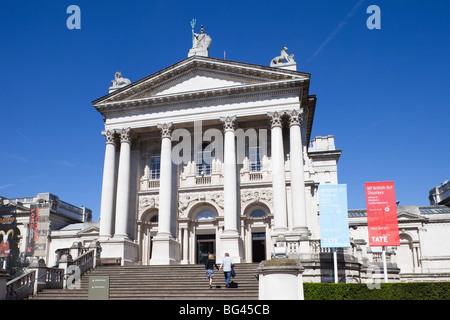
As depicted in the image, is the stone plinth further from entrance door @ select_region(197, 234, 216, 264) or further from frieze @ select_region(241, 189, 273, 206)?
entrance door @ select_region(197, 234, 216, 264)

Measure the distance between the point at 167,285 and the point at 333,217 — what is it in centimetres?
860

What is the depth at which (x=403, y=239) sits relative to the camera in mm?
37750

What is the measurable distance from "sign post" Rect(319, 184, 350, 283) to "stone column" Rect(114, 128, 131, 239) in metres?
15.1

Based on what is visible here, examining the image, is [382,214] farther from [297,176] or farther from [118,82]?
[118,82]

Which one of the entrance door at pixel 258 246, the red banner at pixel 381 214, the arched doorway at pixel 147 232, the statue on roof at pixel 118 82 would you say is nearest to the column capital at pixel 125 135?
the statue on roof at pixel 118 82

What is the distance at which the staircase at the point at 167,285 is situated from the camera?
17.9m

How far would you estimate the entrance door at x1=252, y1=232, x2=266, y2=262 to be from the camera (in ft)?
96.6

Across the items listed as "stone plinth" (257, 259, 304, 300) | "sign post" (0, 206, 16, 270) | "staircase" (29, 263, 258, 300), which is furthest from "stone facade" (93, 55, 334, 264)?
"stone plinth" (257, 259, 304, 300)

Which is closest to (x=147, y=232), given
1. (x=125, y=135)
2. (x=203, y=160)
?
(x=203, y=160)

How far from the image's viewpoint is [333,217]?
64.1 ft

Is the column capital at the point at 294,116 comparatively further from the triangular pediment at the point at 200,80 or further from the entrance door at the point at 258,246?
the entrance door at the point at 258,246

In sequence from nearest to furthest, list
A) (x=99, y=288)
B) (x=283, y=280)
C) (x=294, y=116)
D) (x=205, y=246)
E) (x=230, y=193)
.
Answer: (x=283, y=280) < (x=99, y=288) < (x=230, y=193) < (x=294, y=116) < (x=205, y=246)

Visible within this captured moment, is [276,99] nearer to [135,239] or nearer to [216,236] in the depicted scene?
[216,236]

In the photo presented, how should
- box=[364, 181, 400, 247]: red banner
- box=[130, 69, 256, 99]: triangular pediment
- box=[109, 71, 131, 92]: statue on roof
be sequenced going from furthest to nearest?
1. box=[109, 71, 131, 92]: statue on roof
2. box=[130, 69, 256, 99]: triangular pediment
3. box=[364, 181, 400, 247]: red banner
